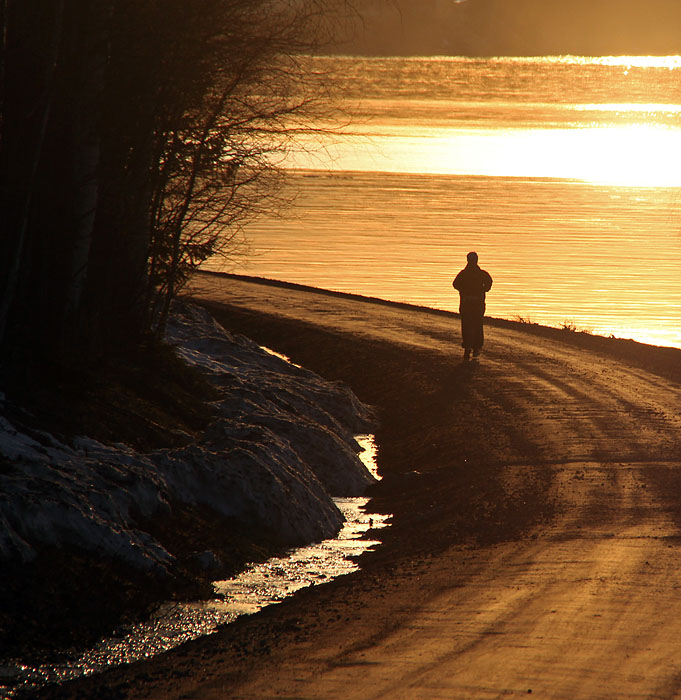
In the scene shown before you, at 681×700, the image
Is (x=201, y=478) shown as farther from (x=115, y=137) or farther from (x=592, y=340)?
(x=592, y=340)

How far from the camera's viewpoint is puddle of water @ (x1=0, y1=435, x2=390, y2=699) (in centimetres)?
716

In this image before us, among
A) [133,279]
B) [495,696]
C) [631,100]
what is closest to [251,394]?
[133,279]

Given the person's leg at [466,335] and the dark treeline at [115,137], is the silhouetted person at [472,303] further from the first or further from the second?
the dark treeline at [115,137]

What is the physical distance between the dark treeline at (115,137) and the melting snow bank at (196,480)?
162cm

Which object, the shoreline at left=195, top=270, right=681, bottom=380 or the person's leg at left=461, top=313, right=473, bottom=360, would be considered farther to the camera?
the shoreline at left=195, top=270, right=681, bottom=380

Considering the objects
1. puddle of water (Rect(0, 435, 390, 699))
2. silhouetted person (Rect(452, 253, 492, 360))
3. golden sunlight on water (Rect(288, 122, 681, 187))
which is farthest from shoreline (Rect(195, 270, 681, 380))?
golden sunlight on water (Rect(288, 122, 681, 187))

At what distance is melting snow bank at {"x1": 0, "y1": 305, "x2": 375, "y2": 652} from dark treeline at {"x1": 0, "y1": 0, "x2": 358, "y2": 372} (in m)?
1.62

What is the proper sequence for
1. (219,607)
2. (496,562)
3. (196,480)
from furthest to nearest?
(196,480)
(496,562)
(219,607)

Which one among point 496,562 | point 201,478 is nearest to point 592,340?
point 201,478

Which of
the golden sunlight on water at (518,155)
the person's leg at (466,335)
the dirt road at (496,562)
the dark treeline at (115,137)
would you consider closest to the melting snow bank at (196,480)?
the dirt road at (496,562)

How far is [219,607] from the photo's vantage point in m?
8.56

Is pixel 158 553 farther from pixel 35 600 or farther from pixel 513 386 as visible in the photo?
pixel 513 386

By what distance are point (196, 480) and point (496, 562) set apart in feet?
8.75

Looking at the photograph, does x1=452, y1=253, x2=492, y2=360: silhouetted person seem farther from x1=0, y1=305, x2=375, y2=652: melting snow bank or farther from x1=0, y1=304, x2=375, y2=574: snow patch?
x1=0, y1=305, x2=375, y2=652: melting snow bank
